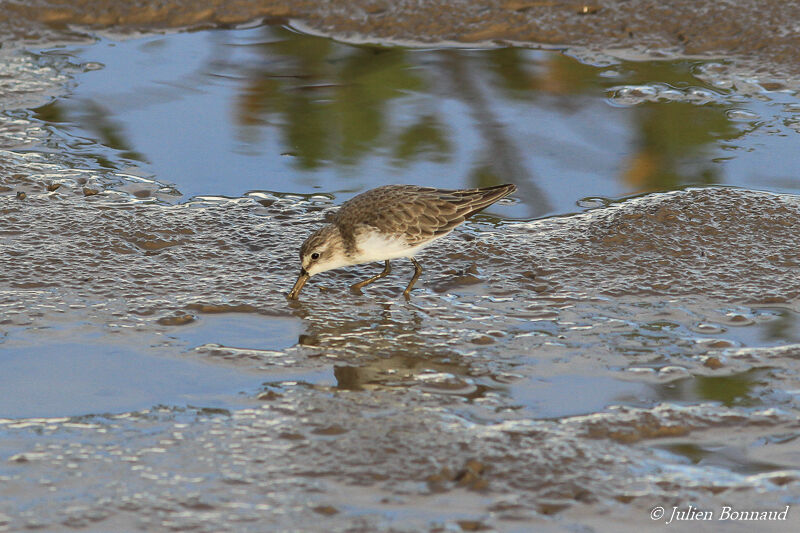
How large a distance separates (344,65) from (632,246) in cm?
386

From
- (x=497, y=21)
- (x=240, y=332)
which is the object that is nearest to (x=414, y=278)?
(x=240, y=332)

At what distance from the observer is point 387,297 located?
6141 mm

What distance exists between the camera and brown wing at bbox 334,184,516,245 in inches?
238

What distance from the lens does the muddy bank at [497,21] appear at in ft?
31.0

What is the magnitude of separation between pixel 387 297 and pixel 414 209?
576mm

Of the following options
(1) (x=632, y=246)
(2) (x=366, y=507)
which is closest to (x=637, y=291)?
(1) (x=632, y=246)

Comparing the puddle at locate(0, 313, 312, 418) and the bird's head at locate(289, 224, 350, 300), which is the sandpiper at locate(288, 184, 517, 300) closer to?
the bird's head at locate(289, 224, 350, 300)

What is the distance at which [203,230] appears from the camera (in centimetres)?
671

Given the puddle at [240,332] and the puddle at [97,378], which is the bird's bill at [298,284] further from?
the puddle at [97,378]

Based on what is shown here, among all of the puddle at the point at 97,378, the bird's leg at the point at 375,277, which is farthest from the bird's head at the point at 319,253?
the puddle at the point at 97,378

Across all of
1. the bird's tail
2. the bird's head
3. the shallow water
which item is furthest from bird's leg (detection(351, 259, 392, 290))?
the bird's tail

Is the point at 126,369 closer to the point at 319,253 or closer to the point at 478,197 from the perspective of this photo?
the point at 319,253

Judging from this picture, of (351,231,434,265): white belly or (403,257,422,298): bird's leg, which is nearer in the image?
(351,231,434,265): white belly

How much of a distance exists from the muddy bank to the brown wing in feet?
12.5
